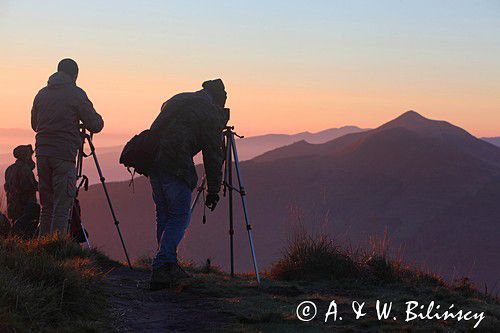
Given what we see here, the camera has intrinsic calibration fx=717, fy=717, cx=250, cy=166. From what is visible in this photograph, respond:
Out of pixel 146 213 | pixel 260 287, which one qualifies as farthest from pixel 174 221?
pixel 146 213

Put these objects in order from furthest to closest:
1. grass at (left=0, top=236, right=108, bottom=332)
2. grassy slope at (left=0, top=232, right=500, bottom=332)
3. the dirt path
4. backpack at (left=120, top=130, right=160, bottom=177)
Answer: backpack at (left=120, top=130, right=160, bottom=177) → the dirt path → grassy slope at (left=0, top=232, right=500, bottom=332) → grass at (left=0, top=236, right=108, bottom=332)

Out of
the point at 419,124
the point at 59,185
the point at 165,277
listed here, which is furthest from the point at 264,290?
the point at 419,124

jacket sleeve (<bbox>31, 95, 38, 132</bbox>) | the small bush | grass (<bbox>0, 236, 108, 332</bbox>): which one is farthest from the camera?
the small bush

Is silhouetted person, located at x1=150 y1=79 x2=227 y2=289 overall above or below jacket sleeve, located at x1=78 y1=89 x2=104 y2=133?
below

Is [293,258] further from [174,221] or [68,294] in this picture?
[68,294]

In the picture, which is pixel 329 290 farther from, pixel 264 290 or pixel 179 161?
pixel 179 161

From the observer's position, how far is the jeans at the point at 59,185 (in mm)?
8414

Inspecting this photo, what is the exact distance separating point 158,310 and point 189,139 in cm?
171

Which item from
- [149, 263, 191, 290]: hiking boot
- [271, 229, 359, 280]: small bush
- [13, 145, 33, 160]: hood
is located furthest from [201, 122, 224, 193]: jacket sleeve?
[13, 145, 33, 160]: hood

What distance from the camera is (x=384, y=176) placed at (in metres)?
92.0

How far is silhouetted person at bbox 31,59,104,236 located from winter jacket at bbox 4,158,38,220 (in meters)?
1.30

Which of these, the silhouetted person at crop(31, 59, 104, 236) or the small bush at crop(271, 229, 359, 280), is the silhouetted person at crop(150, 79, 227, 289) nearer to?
the silhouetted person at crop(31, 59, 104, 236)

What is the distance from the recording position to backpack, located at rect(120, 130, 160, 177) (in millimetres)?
7043

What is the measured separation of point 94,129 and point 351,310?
3.83 m
